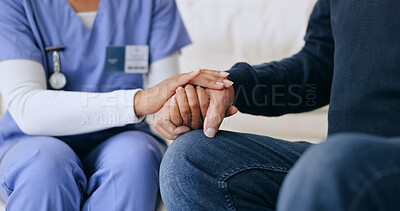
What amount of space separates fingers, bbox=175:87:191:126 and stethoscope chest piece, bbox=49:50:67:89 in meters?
0.34

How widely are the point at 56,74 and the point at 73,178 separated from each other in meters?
0.30

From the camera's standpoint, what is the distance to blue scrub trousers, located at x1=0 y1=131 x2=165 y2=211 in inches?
29.3

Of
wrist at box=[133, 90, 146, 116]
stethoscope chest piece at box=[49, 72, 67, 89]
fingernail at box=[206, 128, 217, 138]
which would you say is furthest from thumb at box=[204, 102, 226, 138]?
stethoscope chest piece at box=[49, 72, 67, 89]

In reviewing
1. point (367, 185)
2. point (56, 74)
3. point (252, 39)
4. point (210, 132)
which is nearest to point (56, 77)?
point (56, 74)

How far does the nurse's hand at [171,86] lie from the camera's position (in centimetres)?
78

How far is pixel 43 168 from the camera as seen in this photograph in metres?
0.76

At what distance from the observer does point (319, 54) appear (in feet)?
2.92

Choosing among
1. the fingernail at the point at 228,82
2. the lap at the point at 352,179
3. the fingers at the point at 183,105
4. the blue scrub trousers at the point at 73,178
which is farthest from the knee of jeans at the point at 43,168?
the lap at the point at 352,179

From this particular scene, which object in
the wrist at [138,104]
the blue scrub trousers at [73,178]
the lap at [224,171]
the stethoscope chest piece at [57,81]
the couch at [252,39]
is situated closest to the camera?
the lap at [224,171]

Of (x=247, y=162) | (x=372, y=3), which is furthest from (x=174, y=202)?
(x=372, y=3)

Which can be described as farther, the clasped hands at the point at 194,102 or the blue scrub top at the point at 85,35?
the blue scrub top at the point at 85,35

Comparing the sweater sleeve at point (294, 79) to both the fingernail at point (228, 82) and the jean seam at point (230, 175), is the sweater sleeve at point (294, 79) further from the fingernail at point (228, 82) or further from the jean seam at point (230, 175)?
the jean seam at point (230, 175)

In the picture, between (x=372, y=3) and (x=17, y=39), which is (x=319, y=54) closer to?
(x=372, y=3)

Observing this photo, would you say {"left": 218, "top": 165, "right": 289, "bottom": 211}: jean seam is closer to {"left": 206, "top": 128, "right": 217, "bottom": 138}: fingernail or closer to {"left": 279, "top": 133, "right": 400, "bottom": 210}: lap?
{"left": 206, "top": 128, "right": 217, "bottom": 138}: fingernail
